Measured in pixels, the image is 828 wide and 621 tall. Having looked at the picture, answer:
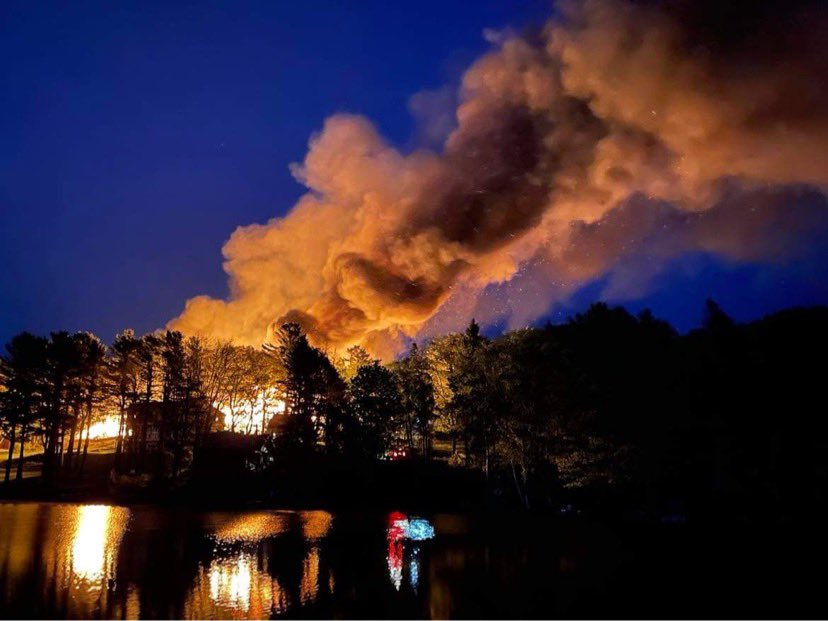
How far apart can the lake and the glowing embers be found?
13 cm

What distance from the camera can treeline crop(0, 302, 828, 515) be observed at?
120 ft

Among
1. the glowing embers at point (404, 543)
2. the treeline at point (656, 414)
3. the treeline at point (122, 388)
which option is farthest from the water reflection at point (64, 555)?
the treeline at point (656, 414)

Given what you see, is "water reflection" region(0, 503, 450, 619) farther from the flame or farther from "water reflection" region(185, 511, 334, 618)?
the flame

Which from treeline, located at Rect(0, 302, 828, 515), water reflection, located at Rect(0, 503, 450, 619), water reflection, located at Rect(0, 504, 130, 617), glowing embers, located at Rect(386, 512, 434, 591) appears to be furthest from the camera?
treeline, located at Rect(0, 302, 828, 515)

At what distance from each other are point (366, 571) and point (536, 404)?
76.7ft

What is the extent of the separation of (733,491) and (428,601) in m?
27.5

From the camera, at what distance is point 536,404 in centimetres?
4550

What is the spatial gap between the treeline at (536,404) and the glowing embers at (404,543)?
973 centimetres

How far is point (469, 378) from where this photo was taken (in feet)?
171

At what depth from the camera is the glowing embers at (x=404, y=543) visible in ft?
82.0

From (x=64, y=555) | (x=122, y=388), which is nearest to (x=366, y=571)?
(x=64, y=555)

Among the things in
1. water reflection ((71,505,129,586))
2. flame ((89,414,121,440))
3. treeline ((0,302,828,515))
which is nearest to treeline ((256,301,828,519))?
treeline ((0,302,828,515))

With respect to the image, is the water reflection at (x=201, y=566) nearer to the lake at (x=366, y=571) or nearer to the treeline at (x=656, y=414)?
the lake at (x=366, y=571)

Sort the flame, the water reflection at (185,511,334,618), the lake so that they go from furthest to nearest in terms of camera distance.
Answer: the flame < the lake < the water reflection at (185,511,334,618)
